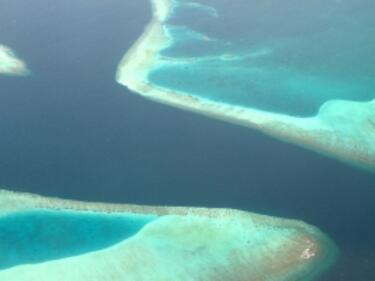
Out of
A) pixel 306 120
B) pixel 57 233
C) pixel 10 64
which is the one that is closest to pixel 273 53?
pixel 306 120

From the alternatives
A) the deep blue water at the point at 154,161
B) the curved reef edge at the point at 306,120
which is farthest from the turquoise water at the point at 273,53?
the deep blue water at the point at 154,161

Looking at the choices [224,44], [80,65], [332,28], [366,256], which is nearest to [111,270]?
[366,256]

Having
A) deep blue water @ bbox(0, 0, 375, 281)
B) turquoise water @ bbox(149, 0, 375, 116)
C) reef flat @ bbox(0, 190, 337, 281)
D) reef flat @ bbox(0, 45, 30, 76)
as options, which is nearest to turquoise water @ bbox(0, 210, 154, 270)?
reef flat @ bbox(0, 190, 337, 281)

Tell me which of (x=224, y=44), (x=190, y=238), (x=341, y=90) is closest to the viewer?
(x=190, y=238)

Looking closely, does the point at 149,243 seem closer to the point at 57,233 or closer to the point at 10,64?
the point at 57,233

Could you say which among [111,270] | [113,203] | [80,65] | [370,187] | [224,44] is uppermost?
[224,44]

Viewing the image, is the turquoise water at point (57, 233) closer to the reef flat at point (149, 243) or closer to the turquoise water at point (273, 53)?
the reef flat at point (149, 243)

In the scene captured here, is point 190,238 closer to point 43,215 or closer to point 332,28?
point 43,215

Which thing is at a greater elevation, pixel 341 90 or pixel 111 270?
pixel 341 90
